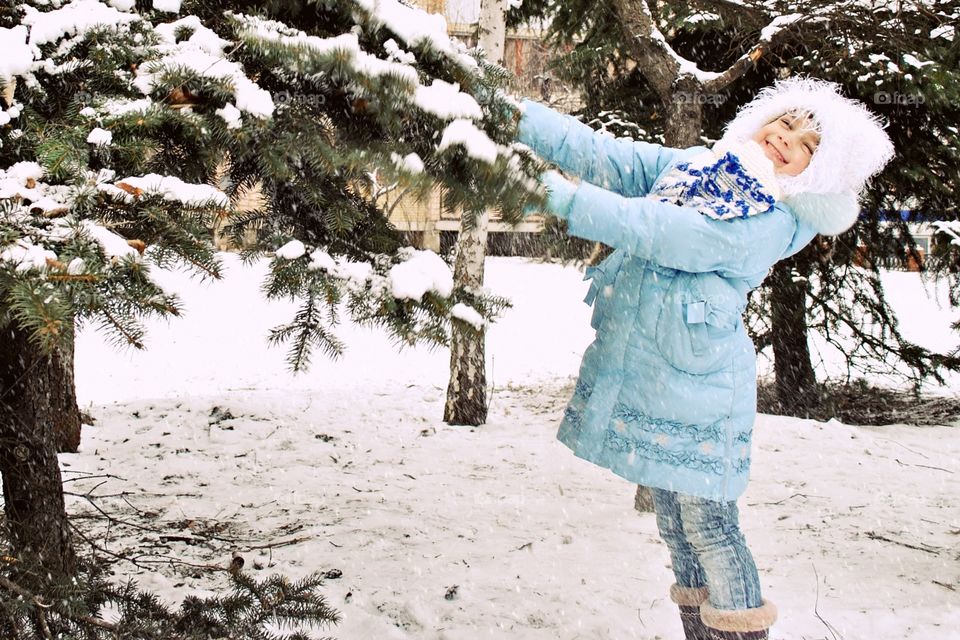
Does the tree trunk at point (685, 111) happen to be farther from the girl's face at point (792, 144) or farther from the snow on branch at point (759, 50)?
the girl's face at point (792, 144)

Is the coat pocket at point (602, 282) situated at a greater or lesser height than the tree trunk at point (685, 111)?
lesser

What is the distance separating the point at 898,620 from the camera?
3193 mm

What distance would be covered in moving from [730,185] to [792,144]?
288mm

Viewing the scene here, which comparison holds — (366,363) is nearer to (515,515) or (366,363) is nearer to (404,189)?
(515,515)

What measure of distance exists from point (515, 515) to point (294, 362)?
2540 millimetres

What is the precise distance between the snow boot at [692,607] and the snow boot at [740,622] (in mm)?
127

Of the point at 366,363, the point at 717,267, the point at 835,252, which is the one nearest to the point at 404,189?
the point at 717,267

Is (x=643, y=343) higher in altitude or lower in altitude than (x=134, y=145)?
lower

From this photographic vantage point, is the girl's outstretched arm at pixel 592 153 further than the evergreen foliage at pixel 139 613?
Yes

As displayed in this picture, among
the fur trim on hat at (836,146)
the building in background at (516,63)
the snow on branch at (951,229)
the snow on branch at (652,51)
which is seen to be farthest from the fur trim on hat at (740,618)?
the snow on branch at (951,229)

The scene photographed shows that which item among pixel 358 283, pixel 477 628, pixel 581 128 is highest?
pixel 581 128

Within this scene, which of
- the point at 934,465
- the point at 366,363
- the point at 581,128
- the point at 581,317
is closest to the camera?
the point at 581,128

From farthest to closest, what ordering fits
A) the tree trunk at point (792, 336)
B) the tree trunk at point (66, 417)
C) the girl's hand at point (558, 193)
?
the tree trunk at point (792, 336), the tree trunk at point (66, 417), the girl's hand at point (558, 193)

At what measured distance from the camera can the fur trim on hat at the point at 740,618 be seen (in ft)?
8.10
